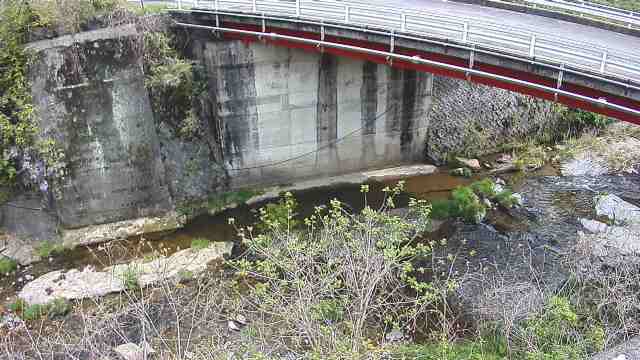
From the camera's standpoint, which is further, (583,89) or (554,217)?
(554,217)

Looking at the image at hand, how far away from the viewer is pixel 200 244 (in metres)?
22.3

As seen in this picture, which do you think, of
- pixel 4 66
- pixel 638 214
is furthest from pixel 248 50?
pixel 638 214

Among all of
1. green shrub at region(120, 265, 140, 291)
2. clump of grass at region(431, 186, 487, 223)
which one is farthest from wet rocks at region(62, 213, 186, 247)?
clump of grass at region(431, 186, 487, 223)

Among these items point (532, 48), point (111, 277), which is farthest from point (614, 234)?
point (111, 277)

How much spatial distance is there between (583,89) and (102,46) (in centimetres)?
1675

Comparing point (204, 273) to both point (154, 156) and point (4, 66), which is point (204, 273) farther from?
point (4, 66)

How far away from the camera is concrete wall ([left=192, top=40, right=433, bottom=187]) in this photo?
24.0 metres

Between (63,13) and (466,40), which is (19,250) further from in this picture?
(466,40)

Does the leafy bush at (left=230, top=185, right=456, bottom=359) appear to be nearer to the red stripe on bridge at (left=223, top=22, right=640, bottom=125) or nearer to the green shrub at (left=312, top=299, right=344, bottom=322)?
the green shrub at (left=312, top=299, right=344, bottom=322)

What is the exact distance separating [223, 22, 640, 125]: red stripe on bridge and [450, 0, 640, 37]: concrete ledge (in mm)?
6149

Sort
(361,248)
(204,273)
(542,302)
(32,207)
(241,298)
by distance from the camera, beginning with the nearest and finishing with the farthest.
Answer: (361,248) < (542,302) < (241,298) < (204,273) < (32,207)

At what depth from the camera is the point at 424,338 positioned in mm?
17422

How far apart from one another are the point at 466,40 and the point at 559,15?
687cm

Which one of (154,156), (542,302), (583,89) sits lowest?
(542,302)
